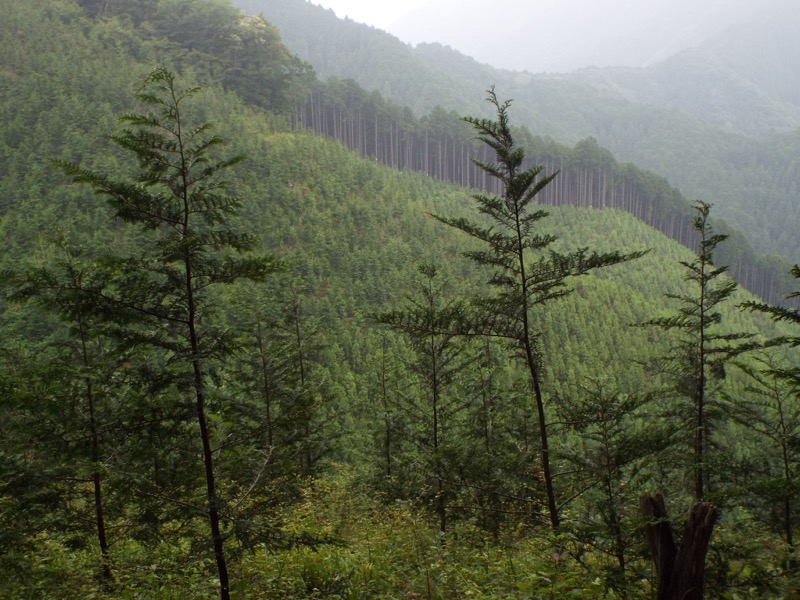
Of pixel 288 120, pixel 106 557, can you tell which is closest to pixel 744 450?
pixel 106 557

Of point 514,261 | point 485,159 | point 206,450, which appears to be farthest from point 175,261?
point 485,159

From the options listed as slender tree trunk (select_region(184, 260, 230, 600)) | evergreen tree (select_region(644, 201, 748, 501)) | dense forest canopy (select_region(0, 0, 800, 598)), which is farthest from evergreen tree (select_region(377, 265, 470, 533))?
evergreen tree (select_region(644, 201, 748, 501))

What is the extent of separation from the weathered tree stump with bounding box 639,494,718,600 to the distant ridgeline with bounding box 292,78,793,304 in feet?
238

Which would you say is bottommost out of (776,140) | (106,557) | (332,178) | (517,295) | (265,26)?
(106,557)

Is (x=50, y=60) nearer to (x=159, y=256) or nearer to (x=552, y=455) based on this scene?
(x=159, y=256)

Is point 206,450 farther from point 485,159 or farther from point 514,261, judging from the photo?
point 485,159

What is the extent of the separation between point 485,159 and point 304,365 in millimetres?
76694

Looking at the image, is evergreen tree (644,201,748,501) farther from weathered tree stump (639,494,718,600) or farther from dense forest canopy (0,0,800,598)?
weathered tree stump (639,494,718,600)

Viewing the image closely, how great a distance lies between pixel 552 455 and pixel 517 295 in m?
2.52

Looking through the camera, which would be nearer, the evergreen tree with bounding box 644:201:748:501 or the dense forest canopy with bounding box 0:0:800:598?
the dense forest canopy with bounding box 0:0:800:598

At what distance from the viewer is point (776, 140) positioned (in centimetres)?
19600

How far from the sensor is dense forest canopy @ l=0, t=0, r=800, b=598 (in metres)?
5.54

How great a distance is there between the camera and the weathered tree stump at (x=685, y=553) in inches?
180

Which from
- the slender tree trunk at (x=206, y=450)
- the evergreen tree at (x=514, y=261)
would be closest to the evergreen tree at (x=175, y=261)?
the slender tree trunk at (x=206, y=450)
